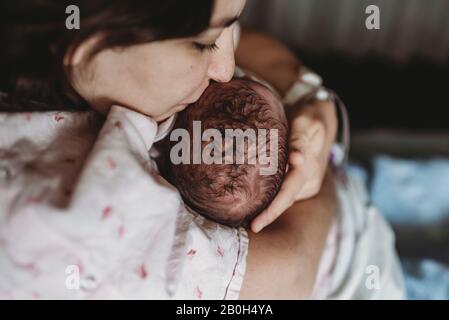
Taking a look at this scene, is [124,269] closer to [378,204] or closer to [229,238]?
[229,238]

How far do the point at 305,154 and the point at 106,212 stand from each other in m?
0.43

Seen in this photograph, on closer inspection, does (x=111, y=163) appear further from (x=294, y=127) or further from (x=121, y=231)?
(x=294, y=127)

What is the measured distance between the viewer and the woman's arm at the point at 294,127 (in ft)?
2.77

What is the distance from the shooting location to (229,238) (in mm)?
735

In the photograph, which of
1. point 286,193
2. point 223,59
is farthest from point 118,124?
point 286,193

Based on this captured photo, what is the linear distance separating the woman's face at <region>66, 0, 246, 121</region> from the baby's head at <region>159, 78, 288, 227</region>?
0.07m

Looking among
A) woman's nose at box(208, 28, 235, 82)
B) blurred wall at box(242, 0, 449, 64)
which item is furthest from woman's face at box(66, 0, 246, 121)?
blurred wall at box(242, 0, 449, 64)

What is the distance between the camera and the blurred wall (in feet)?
5.48

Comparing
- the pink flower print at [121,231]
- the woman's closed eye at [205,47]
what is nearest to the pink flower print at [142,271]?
the pink flower print at [121,231]

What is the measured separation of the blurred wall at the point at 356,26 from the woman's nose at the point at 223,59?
103 cm

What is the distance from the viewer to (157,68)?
66cm

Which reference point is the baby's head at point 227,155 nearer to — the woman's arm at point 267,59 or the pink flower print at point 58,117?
the pink flower print at point 58,117

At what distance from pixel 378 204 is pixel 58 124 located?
0.80 m
